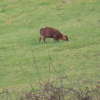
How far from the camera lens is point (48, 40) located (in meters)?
17.6

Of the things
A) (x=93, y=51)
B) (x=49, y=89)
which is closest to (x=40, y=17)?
(x=93, y=51)

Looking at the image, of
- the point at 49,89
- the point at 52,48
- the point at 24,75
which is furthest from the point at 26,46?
the point at 49,89

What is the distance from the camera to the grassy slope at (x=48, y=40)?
12.0 m

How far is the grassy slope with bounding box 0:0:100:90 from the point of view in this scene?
12039 mm

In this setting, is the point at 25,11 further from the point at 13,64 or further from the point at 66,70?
the point at 66,70

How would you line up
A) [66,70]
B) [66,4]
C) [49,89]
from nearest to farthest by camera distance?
[49,89], [66,70], [66,4]

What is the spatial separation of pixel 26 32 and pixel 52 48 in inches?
143

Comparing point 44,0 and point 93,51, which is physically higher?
point 93,51

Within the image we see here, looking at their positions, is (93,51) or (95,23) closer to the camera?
(93,51)

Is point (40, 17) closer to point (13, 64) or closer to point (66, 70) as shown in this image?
point (13, 64)

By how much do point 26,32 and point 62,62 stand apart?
5642 mm

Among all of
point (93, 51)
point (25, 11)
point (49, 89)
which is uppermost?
point (49, 89)

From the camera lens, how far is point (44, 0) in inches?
893

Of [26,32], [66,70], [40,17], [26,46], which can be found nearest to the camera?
[66,70]
